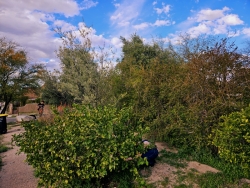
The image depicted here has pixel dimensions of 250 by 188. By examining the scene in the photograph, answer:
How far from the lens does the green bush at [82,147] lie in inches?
138

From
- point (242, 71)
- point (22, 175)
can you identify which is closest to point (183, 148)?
point (242, 71)

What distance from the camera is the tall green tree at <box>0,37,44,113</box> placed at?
1562 cm

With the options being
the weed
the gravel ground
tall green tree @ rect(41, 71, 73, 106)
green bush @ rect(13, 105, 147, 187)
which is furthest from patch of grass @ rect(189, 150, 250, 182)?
tall green tree @ rect(41, 71, 73, 106)

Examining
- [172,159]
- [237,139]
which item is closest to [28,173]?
[172,159]

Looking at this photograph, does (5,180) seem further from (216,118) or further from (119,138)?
(216,118)

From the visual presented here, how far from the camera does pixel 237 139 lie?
14.3ft

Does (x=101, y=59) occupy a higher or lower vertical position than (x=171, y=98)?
higher

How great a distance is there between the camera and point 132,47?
1711 cm

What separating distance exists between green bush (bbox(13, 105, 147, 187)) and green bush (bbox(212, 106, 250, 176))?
190 cm

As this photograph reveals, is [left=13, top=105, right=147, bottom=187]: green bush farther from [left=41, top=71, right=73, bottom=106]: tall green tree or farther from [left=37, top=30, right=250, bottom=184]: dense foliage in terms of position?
[left=41, top=71, right=73, bottom=106]: tall green tree

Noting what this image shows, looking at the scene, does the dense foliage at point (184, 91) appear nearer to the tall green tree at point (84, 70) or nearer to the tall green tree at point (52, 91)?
the tall green tree at point (84, 70)

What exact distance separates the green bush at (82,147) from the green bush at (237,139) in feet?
6.22

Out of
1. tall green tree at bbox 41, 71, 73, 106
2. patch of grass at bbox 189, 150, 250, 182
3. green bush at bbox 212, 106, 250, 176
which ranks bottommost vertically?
patch of grass at bbox 189, 150, 250, 182

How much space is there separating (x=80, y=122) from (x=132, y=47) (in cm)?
1393
